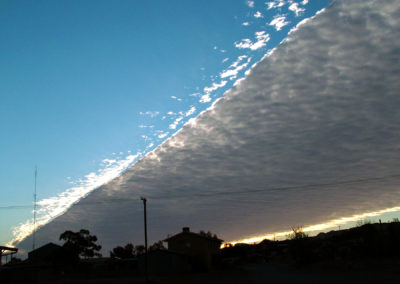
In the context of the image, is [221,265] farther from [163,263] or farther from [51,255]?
[51,255]

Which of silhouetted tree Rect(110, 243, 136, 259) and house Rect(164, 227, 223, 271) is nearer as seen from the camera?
house Rect(164, 227, 223, 271)

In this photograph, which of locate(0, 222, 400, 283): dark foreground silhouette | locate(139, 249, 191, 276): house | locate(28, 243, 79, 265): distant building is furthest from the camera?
locate(28, 243, 79, 265): distant building

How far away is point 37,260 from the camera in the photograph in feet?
203

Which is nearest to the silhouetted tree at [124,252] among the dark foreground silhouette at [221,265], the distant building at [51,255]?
the dark foreground silhouette at [221,265]

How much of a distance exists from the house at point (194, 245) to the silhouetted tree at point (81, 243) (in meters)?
17.0

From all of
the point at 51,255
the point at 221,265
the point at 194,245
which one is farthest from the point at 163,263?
the point at 51,255

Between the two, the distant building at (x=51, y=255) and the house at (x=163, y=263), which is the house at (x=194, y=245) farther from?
the distant building at (x=51, y=255)

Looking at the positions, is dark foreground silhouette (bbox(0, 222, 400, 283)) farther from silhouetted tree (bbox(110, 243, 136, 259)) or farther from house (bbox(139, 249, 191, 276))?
silhouetted tree (bbox(110, 243, 136, 259))

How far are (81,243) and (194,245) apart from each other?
74.2ft

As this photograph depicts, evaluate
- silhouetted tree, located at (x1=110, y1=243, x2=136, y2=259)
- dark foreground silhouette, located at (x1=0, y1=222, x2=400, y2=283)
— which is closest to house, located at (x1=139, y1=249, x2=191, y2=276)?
dark foreground silhouette, located at (x1=0, y1=222, x2=400, y2=283)

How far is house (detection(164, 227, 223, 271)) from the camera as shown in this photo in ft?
190

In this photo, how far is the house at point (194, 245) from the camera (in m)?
58.0

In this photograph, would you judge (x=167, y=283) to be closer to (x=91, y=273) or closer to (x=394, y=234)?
(x=394, y=234)

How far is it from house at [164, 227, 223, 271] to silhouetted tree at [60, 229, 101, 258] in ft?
55.7
